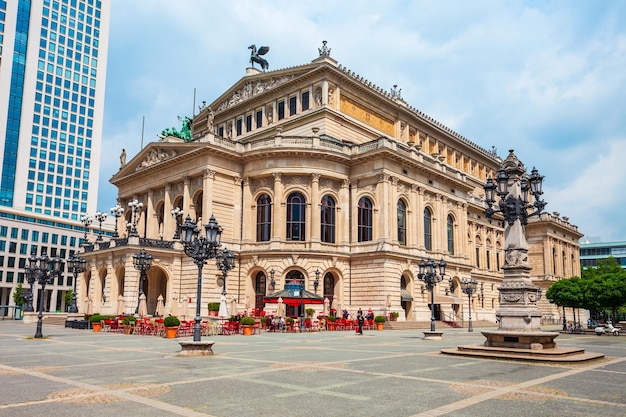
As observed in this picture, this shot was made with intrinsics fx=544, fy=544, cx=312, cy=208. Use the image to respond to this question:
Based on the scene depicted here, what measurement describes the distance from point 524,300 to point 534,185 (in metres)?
5.01

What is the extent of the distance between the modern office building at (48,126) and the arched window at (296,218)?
64.4 meters

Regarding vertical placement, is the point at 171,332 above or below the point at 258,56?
below

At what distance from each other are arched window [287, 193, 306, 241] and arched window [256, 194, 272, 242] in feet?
6.04

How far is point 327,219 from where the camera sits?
5097 centimetres

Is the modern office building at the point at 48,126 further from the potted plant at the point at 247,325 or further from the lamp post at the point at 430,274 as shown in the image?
the lamp post at the point at 430,274

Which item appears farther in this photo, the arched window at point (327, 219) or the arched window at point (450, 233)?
the arched window at point (450, 233)

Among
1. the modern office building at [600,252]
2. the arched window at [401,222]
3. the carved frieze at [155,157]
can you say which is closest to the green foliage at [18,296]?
the carved frieze at [155,157]

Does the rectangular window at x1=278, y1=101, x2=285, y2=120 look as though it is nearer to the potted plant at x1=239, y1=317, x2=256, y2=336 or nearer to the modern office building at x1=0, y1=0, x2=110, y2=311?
the potted plant at x1=239, y1=317, x2=256, y2=336

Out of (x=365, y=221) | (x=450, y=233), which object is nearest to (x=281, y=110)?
(x=365, y=221)

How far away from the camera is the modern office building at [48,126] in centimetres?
9556

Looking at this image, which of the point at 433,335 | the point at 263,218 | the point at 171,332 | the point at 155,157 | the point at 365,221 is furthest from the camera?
the point at 155,157

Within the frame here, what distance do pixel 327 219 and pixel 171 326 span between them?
23.7 metres

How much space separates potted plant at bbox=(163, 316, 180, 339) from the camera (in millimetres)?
29641

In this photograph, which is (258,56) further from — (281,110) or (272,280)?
(272,280)
